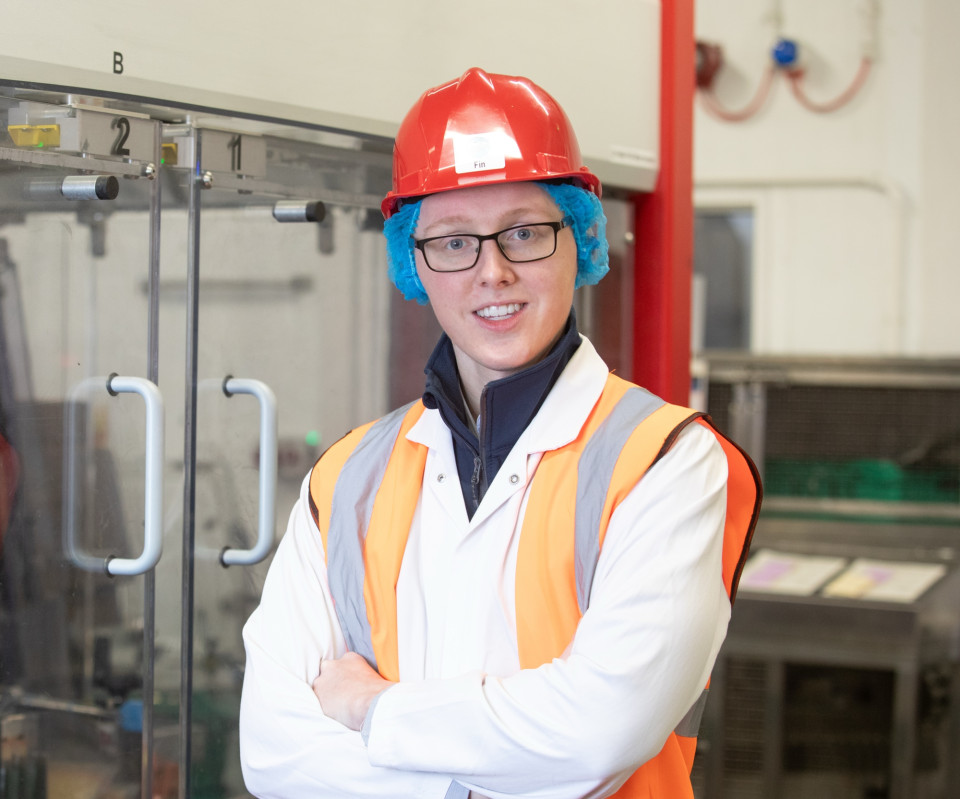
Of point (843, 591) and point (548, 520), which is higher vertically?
point (548, 520)

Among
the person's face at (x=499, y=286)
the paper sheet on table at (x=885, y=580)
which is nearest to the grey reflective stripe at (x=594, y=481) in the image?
the person's face at (x=499, y=286)

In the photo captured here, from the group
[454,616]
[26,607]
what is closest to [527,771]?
[454,616]

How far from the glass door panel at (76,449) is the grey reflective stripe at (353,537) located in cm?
30

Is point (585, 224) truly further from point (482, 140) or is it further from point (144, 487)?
point (144, 487)

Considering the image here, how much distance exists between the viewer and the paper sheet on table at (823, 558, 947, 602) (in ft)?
9.49

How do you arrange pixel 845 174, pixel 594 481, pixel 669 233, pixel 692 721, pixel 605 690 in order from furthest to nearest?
pixel 845 174, pixel 669 233, pixel 692 721, pixel 594 481, pixel 605 690

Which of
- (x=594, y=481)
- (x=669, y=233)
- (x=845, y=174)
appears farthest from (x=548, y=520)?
(x=845, y=174)

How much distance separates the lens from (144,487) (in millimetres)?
1506

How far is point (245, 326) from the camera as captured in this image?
1.59 m

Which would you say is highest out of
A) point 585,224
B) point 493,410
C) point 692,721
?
point 585,224

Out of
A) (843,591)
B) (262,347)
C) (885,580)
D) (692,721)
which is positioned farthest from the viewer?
(885,580)

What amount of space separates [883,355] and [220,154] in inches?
107

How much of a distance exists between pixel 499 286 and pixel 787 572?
2296 mm

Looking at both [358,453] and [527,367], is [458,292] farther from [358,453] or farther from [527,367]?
[358,453]
